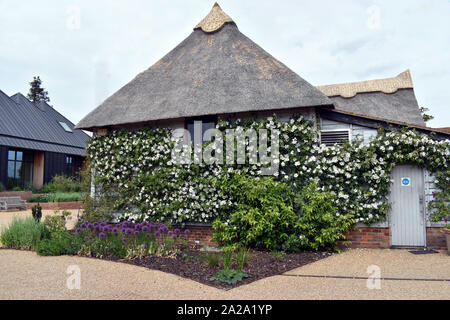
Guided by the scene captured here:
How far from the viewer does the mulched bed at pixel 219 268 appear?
490cm

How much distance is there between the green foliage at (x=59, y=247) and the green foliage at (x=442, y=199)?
24.8ft

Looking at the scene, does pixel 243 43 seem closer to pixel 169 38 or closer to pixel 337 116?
pixel 337 116

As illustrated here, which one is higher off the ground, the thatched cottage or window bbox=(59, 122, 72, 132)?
window bbox=(59, 122, 72, 132)

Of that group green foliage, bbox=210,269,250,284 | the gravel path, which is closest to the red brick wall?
the gravel path

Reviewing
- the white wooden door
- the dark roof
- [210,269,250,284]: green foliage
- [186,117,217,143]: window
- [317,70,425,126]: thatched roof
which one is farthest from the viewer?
the dark roof

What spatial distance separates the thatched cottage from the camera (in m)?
6.86

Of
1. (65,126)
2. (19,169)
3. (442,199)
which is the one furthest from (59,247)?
(65,126)

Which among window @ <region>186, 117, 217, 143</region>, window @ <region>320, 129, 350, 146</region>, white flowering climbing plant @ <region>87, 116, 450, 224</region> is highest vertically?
window @ <region>186, 117, 217, 143</region>

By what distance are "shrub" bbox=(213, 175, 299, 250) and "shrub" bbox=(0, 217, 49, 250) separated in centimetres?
404

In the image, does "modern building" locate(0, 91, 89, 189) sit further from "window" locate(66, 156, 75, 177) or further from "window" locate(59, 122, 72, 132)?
"window" locate(59, 122, 72, 132)

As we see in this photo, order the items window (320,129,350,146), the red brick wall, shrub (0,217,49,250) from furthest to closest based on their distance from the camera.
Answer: the red brick wall
window (320,129,350,146)
shrub (0,217,49,250)

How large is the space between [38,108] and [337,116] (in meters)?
22.2

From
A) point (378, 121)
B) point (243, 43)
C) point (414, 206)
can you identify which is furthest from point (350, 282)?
point (243, 43)

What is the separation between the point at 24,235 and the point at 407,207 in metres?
8.69
